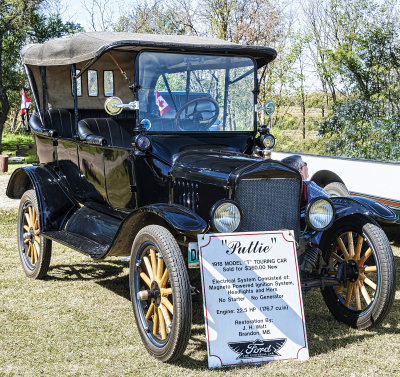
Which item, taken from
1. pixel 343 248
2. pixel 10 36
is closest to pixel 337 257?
pixel 343 248

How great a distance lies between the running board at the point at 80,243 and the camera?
433 centimetres

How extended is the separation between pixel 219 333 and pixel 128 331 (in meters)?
0.95

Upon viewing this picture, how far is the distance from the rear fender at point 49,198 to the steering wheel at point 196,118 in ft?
4.95

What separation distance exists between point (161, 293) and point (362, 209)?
164 cm

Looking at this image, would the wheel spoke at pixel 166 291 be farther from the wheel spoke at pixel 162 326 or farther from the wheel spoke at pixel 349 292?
the wheel spoke at pixel 349 292

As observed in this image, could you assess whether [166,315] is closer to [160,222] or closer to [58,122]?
[160,222]

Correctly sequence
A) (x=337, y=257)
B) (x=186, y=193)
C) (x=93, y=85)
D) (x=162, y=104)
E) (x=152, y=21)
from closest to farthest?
(x=186, y=193), (x=337, y=257), (x=162, y=104), (x=93, y=85), (x=152, y=21)

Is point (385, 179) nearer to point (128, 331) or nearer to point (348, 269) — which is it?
point (348, 269)

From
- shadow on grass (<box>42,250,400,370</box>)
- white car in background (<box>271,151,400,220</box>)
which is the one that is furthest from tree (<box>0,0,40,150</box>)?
shadow on grass (<box>42,250,400,370</box>)

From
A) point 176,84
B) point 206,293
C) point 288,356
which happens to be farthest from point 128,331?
point 176,84

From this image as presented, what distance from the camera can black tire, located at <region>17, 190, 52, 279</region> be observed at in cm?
530

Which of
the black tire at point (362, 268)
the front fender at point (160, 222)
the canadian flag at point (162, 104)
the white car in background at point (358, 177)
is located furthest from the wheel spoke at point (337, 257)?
the white car in background at point (358, 177)

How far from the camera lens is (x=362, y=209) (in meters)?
4.15

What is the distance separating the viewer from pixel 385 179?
640cm
